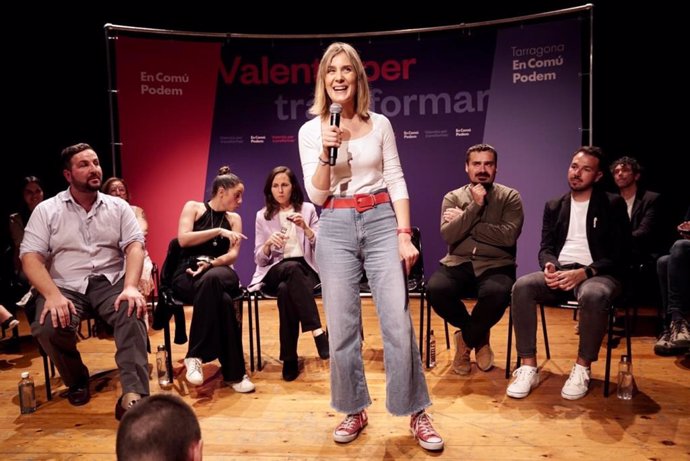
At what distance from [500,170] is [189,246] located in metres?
3.14

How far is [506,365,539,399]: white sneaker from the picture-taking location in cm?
309

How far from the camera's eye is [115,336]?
10.1ft

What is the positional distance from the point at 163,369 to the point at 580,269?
8.22ft

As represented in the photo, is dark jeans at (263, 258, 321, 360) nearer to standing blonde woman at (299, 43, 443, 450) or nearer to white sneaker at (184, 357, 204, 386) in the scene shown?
white sneaker at (184, 357, 204, 386)

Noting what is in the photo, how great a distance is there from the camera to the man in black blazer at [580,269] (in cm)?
309

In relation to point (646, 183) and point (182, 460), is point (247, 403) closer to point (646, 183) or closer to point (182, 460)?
point (182, 460)

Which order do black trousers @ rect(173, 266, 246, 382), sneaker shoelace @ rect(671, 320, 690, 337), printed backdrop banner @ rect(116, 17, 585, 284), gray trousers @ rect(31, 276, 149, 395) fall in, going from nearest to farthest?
gray trousers @ rect(31, 276, 149, 395) → black trousers @ rect(173, 266, 246, 382) → sneaker shoelace @ rect(671, 320, 690, 337) → printed backdrop banner @ rect(116, 17, 585, 284)

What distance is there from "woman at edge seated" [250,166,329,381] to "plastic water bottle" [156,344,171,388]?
69 centimetres

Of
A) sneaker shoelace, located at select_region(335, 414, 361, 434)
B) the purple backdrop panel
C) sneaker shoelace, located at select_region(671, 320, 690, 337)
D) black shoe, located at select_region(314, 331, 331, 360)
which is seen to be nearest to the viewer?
sneaker shoelace, located at select_region(335, 414, 361, 434)

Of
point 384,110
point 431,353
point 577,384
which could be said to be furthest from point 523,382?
point 384,110

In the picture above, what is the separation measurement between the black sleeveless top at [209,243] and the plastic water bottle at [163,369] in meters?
0.56

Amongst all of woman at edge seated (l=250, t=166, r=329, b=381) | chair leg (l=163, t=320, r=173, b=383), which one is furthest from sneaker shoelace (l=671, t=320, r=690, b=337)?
chair leg (l=163, t=320, r=173, b=383)

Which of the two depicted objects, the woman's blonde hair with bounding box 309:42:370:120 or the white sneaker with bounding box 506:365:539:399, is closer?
the woman's blonde hair with bounding box 309:42:370:120

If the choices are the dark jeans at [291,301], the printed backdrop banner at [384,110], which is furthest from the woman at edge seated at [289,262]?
the printed backdrop banner at [384,110]
